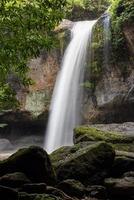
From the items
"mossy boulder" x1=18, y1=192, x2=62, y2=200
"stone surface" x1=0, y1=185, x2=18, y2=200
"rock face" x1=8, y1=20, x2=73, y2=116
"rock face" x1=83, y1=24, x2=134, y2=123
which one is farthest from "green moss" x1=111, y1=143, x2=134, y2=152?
"rock face" x1=8, y1=20, x2=73, y2=116

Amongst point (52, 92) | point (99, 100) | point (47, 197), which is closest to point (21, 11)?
point (47, 197)

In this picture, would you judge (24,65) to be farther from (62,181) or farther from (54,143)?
(54,143)

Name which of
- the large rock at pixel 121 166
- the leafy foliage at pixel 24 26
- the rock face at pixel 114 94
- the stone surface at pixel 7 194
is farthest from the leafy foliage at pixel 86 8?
the stone surface at pixel 7 194

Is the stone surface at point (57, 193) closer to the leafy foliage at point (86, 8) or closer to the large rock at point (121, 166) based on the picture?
the large rock at point (121, 166)

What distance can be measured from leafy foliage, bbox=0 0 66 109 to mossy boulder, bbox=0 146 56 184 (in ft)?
6.43

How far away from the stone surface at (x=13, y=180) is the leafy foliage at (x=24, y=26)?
7.63 feet

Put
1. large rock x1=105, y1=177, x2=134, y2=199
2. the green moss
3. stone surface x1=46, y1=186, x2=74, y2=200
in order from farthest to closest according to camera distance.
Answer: the green moss → large rock x1=105, y1=177, x2=134, y2=199 → stone surface x1=46, y1=186, x2=74, y2=200

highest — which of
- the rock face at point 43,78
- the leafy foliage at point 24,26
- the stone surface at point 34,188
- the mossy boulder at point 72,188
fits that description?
the leafy foliage at point 24,26

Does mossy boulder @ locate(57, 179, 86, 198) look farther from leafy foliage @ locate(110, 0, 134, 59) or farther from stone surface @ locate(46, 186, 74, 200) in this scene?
leafy foliage @ locate(110, 0, 134, 59)

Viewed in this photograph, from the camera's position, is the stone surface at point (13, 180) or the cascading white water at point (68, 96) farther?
the cascading white water at point (68, 96)

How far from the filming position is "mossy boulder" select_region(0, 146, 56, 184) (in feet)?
30.6

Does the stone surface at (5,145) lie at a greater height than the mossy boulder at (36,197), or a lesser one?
lesser

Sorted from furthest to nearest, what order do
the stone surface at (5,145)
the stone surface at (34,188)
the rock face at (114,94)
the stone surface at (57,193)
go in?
1. the stone surface at (5,145)
2. the rock face at (114,94)
3. the stone surface at (34,188)
4. the stone surface at (57,193)

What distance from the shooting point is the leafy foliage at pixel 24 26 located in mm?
8570
